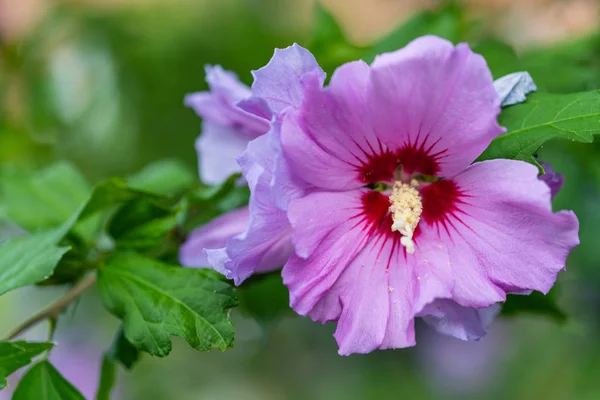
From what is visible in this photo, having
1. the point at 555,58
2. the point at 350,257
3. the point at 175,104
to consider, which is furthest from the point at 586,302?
the point at 350,257

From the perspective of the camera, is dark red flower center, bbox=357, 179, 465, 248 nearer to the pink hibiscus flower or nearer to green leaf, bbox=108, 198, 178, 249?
the pink hibiscus flower

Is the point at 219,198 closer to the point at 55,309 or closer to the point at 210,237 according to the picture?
the point at 210,237

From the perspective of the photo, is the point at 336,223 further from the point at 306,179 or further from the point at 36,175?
the point at 36,175

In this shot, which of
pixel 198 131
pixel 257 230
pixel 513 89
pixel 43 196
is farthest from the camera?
pixel 198 131

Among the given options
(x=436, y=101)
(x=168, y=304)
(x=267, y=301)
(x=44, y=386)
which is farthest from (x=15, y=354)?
(x=436, y=101)

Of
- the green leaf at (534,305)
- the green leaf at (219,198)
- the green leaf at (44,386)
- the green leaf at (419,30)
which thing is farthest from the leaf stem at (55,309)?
the green leaf at (534,305)

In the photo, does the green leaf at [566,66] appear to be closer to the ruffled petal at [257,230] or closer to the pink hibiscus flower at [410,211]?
the pink hibiscus flower at [410,211]

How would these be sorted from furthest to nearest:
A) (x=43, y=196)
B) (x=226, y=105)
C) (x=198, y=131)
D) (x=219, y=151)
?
1. (x=198, y=131)
2. (x=43, y=196)
3. (x=219, y=151)
4. (x=226, y=105)
